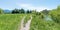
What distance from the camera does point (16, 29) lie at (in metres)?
21.7

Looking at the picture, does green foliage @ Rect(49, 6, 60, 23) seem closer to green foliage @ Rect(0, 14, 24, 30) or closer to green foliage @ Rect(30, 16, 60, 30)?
green foliage @ Rect(30, 16, 60, 30)

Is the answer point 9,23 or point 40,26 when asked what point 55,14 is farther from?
point 9,23

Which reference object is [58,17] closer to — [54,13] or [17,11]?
[54,13]

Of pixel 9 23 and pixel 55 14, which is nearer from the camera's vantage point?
pixel 9 23

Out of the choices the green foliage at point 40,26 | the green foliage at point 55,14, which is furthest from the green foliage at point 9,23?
the green foliage at point 55,14

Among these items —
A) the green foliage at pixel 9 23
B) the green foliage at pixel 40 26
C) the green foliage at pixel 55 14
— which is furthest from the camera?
the green foliage at pixel 55 14

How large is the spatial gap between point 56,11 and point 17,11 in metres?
13.1

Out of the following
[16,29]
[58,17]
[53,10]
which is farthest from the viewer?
[53,10]

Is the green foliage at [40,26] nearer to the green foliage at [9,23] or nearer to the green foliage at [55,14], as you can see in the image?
the green foliage at [9,23]

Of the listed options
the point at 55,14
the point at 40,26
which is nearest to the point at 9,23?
the point at 40,26

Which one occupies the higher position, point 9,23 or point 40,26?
point 9,23

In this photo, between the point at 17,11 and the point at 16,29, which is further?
the point at 17,11

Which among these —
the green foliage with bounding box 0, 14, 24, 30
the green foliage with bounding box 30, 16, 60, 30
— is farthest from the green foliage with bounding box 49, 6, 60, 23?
the green foliage with bounding box 0, 14, 24, 30

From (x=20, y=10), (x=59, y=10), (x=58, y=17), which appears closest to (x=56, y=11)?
(x=59, y=10)
